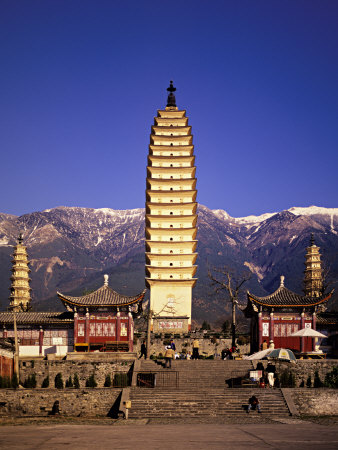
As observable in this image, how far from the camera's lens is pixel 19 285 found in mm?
65688

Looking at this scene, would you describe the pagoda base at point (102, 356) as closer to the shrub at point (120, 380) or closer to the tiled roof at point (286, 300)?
the shrub at point (120, 380)

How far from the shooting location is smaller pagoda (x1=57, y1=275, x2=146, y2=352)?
4650 centimetres

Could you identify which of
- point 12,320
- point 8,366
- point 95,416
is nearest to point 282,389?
point 95,416

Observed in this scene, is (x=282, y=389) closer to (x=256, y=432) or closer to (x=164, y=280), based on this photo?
(x=256, y=432)

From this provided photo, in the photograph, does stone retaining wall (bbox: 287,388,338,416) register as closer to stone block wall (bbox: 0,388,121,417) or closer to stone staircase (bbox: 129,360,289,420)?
stone staircase (bbox: 129,360,289,420)

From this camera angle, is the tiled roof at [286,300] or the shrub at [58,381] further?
the tiled roof at [286,300]

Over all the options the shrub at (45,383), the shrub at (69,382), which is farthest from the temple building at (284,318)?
the shrub at (45,383)

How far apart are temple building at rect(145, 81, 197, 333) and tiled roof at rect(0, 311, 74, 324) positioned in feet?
39.3

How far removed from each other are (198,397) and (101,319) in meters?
17.1

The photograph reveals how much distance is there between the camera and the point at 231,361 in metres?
37.2

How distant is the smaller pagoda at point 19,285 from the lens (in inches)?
2554

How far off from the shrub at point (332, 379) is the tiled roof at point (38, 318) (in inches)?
770

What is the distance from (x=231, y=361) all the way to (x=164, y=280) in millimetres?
25186

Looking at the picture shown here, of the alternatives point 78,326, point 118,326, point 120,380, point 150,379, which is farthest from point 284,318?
point 120,380
